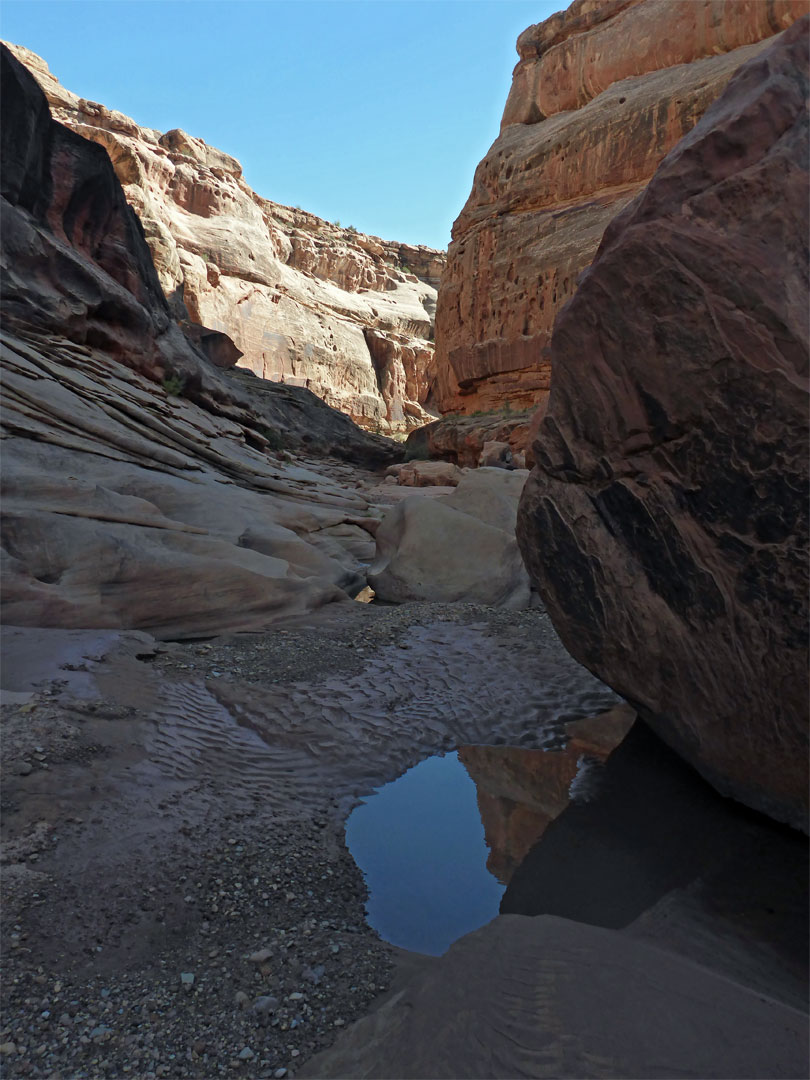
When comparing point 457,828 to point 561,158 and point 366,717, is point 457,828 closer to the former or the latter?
point 366,717

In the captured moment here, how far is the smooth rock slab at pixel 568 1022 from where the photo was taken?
1.42 m

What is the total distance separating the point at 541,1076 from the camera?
1.41m

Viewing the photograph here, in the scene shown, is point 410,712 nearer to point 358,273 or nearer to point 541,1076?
point 541,1076

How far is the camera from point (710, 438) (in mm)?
2369

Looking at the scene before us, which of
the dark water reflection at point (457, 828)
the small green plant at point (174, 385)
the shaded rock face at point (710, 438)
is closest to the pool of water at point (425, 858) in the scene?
the dark water reflection at point (457, 828)

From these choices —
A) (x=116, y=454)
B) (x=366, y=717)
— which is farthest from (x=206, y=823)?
(x=116, y=454)

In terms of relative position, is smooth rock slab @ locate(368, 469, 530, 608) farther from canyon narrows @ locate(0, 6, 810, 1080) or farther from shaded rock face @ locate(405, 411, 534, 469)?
shaded rock face @ locate(405, 411, 534, 469)

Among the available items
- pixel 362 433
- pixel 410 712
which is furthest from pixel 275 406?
pixel 410 712

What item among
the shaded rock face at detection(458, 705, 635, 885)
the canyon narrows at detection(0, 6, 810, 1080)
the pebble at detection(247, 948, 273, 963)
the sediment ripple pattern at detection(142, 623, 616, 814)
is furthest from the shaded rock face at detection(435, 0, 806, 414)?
the pebble at detection(247, 948, 273, 963)

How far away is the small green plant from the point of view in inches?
505

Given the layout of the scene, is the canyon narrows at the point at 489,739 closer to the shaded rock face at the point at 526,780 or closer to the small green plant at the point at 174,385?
the shaded rock face at the point at 526,780

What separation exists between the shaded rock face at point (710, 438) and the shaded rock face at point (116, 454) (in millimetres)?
3433

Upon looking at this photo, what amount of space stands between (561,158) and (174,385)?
1375 cm

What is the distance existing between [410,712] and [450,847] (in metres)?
1.30
